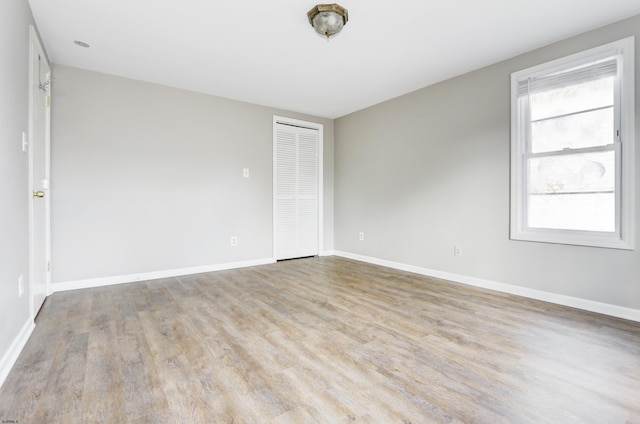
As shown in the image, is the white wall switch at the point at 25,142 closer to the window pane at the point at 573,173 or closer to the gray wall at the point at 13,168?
the gray wall at the point at 13,168

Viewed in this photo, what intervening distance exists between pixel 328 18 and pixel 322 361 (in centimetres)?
241

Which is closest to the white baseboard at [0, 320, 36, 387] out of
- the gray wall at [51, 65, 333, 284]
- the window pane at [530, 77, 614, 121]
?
the gray wall at [51, 65, 333, 284]

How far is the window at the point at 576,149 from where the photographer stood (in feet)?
8.00

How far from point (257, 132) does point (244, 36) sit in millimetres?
1917

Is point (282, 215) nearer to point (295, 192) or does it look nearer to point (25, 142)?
point (295, 192)

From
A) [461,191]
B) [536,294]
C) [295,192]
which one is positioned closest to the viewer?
[536,294]

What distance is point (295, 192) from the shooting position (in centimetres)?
500

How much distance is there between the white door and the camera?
2.30 m

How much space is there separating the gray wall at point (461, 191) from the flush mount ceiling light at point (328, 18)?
1.88 metres

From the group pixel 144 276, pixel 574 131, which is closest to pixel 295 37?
pixel 574 131

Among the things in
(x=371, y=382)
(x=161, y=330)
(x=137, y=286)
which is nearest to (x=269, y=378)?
(x=371, y=382)

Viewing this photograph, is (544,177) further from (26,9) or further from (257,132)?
(26,9)

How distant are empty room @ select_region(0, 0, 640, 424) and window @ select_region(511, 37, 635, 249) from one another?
2 cm

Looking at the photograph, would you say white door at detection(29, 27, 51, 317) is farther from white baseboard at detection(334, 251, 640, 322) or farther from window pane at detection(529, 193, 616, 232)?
window pane at detection(529, 193, 616, 232)
